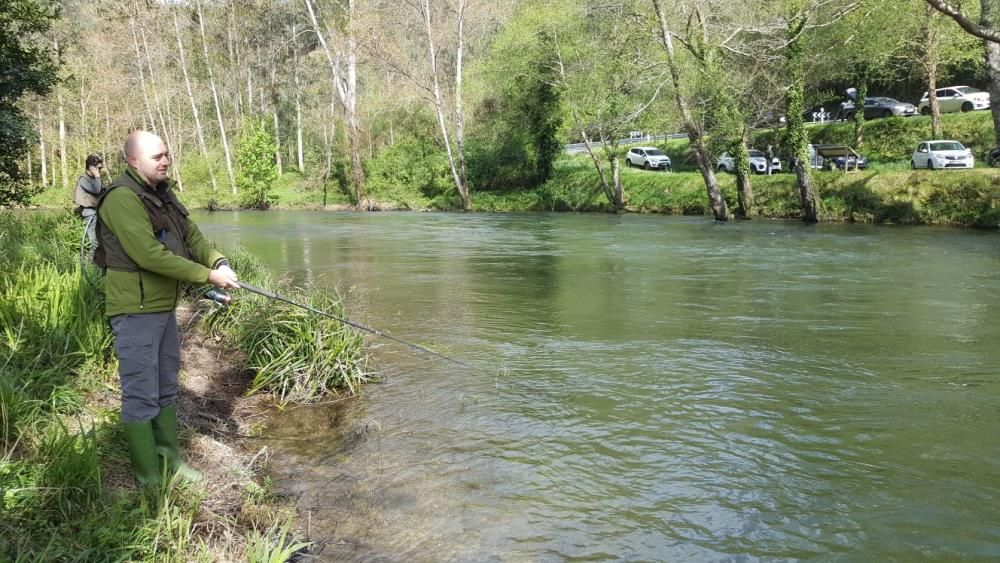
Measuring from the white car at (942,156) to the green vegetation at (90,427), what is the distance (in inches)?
1075

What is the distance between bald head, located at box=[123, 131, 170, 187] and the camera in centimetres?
399

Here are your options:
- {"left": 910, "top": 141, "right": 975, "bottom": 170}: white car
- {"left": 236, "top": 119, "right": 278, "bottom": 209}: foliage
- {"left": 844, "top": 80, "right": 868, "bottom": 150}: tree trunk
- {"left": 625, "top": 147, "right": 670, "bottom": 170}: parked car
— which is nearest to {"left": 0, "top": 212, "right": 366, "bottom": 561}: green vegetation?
{"left": 910, "top": 141, "right": 975, "bottom": 170}: white car

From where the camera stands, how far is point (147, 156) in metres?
4.01

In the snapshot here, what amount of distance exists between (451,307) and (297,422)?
558 centimetres

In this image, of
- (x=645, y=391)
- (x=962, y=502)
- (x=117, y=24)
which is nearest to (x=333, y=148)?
(x=117, y=24)

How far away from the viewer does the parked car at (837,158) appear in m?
29.5

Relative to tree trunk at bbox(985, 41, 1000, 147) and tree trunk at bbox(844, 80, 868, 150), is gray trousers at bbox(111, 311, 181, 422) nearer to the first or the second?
tree trunk at bbox(985, 41, 1000, 147)

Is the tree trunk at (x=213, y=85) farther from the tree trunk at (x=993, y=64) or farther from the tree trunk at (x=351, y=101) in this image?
the tree trunk at (x=993, y=64)

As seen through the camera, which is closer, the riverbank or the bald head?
the bald head

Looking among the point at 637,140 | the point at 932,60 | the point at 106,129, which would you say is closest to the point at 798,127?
the point at 932,60

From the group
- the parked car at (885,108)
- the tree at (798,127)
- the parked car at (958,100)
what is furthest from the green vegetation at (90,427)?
the parked car at (885,108)

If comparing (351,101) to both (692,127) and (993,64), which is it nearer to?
(692,127)

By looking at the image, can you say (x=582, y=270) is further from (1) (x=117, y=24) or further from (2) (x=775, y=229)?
(1) (x=117, y=24)

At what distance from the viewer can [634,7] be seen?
1061 inches
